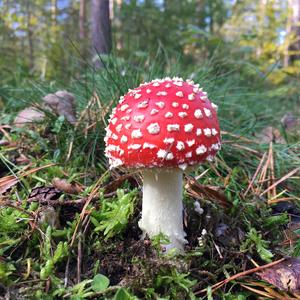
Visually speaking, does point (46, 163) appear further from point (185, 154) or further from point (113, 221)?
point (185, 154)

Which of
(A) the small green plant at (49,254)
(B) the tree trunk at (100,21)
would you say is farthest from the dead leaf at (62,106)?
(B) the tree trunk at (100,21)

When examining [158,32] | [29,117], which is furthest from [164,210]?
[158,32]

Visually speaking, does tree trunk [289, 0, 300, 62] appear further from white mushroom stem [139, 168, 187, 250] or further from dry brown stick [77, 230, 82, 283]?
dry brown stick [77, 230, 82, 283]

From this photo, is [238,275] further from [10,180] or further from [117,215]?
[10,180]

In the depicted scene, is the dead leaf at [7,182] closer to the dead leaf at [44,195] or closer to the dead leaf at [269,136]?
the dead leaf at [44,195]

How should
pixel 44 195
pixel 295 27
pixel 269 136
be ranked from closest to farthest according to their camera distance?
pixel 44 195 → pixel 269 136 → pixel 295 27

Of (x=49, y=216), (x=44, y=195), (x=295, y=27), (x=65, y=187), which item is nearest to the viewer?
(x=49, y=216)

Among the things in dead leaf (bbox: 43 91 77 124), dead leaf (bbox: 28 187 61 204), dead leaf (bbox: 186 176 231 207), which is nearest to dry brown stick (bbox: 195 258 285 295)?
dead leaf (bbox: 186 176 231 207)
